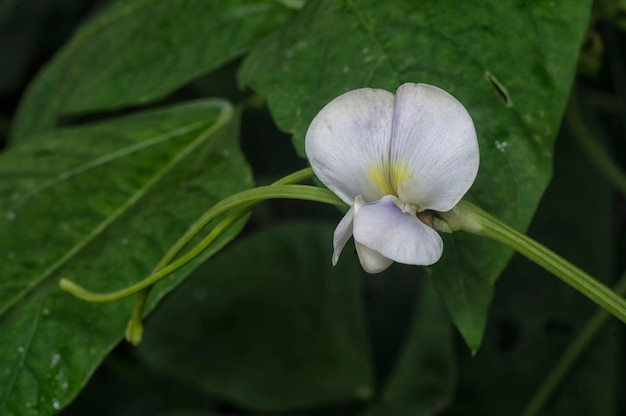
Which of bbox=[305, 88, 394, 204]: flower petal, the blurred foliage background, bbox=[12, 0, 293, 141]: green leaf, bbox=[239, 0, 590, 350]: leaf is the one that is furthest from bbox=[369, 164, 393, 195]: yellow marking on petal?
the blurred foliage background

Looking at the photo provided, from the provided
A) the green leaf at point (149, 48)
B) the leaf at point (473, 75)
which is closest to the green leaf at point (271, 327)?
the green leaf at point (149, 48)

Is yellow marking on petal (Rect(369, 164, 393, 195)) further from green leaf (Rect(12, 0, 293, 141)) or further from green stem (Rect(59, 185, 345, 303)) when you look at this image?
green leaf (Rect(12, 0, 293, 141))

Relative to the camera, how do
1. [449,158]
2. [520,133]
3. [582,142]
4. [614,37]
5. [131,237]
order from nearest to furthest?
1. [449,158]
2. [520,133]
3. [131,237]
4. [582,142]
5. [614,37]

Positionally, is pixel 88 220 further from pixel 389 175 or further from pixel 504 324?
pixel 504 324

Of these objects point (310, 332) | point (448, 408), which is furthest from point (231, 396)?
point (448, 408)

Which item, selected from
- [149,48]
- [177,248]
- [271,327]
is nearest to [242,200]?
[177,248]

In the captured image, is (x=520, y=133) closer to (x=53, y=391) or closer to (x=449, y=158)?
(x=449, y=158)
